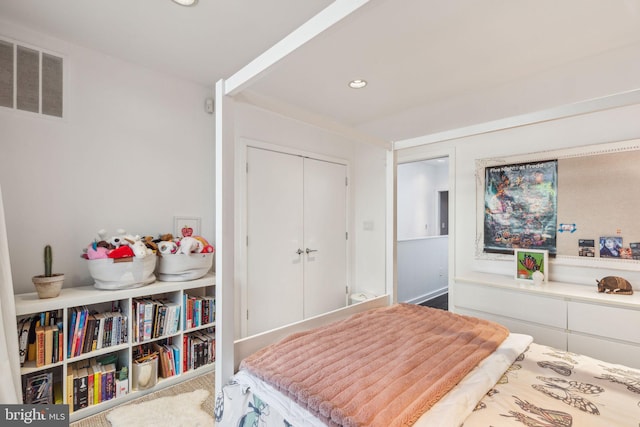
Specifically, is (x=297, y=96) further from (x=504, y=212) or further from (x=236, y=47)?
(x=504, y=212)

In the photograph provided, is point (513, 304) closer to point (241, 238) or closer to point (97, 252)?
point (241, 238)

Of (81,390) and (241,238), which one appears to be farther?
(241,238)

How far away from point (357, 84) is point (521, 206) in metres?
1.75

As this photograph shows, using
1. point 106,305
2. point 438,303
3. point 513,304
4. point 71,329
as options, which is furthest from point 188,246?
point 438,303

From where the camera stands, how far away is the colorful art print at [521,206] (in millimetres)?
2469

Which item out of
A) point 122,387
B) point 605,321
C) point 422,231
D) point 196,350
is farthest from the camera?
point 422,231

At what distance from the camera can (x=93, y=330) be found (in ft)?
6.37

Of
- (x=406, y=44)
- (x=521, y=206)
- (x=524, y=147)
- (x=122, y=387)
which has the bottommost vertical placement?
(x=122, y=387)

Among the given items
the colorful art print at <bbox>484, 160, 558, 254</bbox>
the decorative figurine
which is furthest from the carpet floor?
the decorative figurine

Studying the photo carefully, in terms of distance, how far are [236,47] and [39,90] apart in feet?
4.38

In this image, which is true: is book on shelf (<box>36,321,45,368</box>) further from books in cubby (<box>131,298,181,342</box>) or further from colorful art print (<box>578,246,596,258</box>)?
colorful art print (<box>578,246,596,258</box>)

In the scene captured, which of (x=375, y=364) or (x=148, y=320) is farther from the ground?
(x=375, y=364)

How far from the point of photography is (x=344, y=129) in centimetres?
175

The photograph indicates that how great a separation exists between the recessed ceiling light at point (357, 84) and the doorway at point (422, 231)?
1.49 meters
